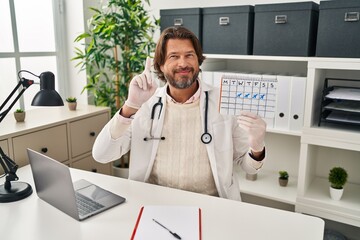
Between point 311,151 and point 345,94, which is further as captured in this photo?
point 311,151

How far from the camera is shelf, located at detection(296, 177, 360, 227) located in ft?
6.44

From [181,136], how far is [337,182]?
1.07 meters

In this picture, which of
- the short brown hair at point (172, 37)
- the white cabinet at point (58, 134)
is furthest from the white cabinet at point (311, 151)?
the white cabinet at point (58, 134)

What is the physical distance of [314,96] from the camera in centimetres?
198

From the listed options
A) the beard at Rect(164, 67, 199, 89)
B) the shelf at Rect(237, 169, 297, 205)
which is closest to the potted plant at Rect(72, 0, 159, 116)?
the beard at Rect(164, 67, 199, 89)

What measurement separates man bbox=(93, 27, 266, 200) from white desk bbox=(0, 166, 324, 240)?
0.20m

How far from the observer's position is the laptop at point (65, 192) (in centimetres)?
119

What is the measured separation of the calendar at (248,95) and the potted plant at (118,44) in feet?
3.95

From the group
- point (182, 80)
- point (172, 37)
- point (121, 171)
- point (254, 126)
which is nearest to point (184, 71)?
point (182, 80)

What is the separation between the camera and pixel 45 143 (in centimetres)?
206

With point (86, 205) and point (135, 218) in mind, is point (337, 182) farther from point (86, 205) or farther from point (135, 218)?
point (86, 205)

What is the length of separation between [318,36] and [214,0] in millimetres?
888

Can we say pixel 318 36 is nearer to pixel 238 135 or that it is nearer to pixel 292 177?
pixel 238 135

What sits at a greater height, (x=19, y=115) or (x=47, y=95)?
(x=47, y=95)
